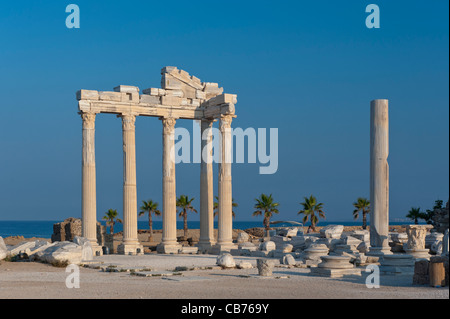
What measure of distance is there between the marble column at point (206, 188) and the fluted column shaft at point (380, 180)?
614 inches

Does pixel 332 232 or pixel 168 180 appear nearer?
pixel 332 232

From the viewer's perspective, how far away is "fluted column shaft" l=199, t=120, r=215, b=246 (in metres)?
41.4

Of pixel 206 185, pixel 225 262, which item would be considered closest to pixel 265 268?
pixel 225 262

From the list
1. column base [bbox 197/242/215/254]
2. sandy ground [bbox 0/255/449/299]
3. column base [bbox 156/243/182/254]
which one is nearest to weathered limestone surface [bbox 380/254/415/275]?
sandy ground [bbox 0/255/449/299]

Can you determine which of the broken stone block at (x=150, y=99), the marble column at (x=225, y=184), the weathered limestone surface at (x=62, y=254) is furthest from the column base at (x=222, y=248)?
Answer: the weathered limestone surface at (x=62, y=254)

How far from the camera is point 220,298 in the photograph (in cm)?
1769

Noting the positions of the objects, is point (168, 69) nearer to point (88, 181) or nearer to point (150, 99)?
point (150, 99)

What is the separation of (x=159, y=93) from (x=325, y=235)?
13.9 metres

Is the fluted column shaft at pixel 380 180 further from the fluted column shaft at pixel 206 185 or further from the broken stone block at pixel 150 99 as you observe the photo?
the broken stone block at pixel 150 99

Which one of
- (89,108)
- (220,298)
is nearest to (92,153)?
(89,108)

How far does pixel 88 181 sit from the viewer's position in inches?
1468

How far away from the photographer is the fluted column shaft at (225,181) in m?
39.3

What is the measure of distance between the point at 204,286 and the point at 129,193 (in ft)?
63.2
